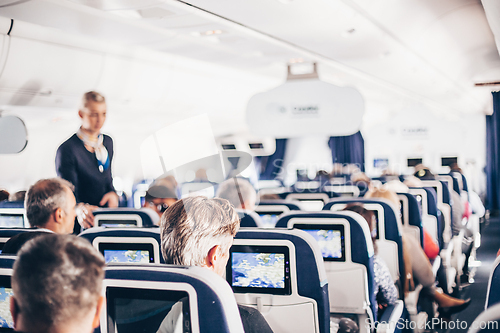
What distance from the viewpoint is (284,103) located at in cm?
473

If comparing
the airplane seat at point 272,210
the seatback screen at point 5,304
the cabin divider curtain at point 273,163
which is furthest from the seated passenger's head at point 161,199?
the cabin divider curtain at point 273,163

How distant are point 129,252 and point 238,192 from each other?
141cm

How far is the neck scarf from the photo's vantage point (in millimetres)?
3429

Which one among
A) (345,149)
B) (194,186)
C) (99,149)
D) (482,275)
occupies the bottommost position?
(482,275)

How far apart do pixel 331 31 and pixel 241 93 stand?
10.6ft

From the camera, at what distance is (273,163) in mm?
14648

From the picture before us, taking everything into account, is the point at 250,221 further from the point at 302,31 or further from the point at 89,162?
the point at 302,31

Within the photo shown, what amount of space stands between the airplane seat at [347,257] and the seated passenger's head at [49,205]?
1.20 metres

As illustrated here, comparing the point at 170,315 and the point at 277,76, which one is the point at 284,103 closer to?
the point at 277,76

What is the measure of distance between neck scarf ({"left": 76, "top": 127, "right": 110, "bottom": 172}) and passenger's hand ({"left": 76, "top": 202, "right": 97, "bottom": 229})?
29cm

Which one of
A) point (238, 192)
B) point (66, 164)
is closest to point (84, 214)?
point (66, 164)

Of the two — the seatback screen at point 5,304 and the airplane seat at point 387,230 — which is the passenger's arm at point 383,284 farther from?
the seatback screen at point 5,304

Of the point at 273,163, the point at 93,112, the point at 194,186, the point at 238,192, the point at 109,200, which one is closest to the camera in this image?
the point at 194,186

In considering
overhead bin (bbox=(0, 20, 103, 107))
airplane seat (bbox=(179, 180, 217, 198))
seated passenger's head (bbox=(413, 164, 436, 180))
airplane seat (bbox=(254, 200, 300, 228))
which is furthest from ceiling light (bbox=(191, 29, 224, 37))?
seated passenger's head (bbox=(413, 164, 436, 180))
